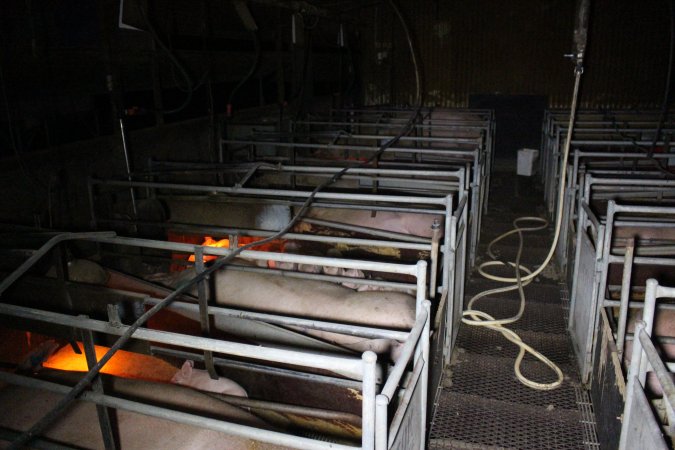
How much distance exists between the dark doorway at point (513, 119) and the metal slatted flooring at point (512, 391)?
9468 mm

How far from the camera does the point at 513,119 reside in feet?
49.1

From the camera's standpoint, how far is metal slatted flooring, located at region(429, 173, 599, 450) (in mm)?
3740

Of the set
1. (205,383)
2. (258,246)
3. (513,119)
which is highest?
(513,119)

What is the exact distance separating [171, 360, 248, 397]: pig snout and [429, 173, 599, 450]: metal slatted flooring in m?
1.41

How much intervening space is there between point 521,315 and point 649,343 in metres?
3.57

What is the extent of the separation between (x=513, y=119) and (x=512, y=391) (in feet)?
39.5

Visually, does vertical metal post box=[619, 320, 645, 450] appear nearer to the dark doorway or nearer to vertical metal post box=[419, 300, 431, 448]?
vertical metal post box=[419, 300, 431, 448]

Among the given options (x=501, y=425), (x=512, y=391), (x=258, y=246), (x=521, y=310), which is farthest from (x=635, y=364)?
(x=258, y=246)

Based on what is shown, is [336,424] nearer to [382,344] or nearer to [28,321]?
[382,344]

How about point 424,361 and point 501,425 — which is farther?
point 501,425

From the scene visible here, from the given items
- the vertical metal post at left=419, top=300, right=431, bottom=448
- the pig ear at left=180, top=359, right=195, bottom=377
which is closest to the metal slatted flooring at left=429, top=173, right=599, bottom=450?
the vertical metal post at left=419, top=300, right=431, bottom=448

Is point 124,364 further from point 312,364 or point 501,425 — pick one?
point 312,364

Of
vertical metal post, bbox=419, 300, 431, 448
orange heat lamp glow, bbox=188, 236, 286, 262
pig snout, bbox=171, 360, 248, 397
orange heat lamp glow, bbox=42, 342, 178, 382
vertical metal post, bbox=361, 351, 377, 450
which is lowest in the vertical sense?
orange heat lamp glow, bbox=42, 342, 178, 382

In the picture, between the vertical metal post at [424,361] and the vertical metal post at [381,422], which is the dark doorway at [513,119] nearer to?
the vertical metal post at [424,361]
